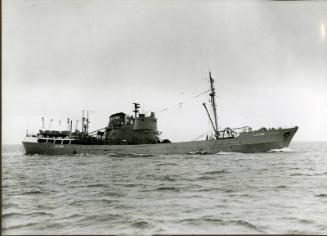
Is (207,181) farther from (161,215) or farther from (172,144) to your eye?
(172,144)

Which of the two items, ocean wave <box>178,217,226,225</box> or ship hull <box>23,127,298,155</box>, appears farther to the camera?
ship hull <box>23,127,298,155</box>

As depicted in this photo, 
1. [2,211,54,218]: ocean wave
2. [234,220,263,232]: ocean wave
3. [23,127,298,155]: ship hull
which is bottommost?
[234,220,263,232]: ocean wave

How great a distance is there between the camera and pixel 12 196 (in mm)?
9688

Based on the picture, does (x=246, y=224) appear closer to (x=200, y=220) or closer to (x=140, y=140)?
(x=200, y=220)

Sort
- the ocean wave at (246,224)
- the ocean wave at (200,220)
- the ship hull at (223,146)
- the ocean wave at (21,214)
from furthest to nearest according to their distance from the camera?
the ship hull at (223,146) < the ocean wave at (21,214) < the ocean wave at (200,220) < the ocean wave at (246,224)

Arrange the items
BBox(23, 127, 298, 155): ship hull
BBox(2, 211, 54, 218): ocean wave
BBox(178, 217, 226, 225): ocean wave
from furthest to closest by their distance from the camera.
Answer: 1. BBox(23, 127, 298, 155): ship hull
2. BBox(2, 211, 54, 218): ocean wave
3. BBox(178, 217, 226, 225): ocean wave

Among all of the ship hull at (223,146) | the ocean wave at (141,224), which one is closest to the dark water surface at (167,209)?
the ocean wave at (141,224)

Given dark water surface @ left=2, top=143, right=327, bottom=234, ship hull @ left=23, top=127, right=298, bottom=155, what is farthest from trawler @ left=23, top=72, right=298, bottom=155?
dark water surface @ left=2, top=143, right=327, bottom=234

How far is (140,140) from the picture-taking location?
40031 millimetres

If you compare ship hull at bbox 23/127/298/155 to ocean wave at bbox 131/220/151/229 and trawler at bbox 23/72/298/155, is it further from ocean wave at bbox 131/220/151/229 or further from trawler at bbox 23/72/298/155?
ocean wave at bbox 131/220/151/229

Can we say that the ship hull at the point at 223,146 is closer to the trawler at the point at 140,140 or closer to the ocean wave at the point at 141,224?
the trawler at the point at 140,140

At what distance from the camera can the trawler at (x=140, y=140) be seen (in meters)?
34.0

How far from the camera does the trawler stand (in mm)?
34031

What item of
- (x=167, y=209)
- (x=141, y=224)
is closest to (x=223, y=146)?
(x=167, y=209)
